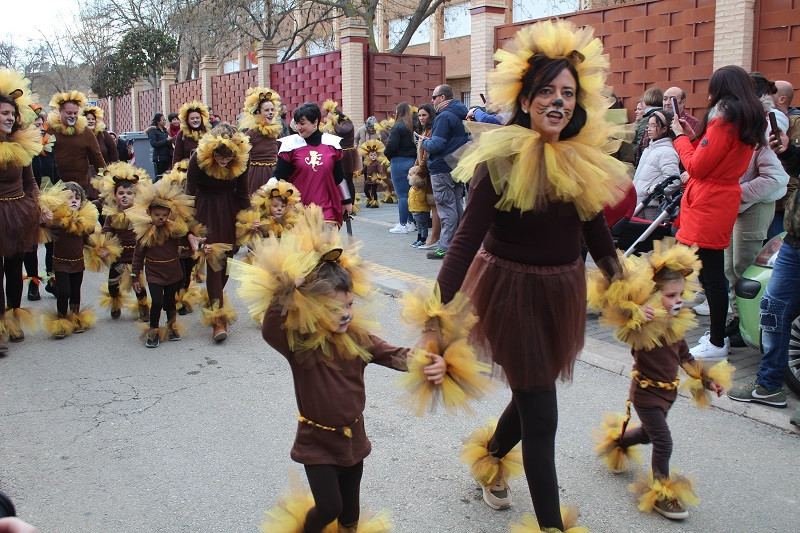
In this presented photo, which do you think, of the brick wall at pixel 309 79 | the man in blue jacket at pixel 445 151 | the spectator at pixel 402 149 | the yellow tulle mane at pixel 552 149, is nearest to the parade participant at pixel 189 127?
the man in blue jacket at pixel 445 151

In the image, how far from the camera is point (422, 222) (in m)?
11.8

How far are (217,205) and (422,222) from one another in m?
4.96

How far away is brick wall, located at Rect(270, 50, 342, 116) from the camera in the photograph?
22.2m

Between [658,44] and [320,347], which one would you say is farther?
[658,44]

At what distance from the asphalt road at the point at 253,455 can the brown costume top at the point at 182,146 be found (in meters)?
3.48

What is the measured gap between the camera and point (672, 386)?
152 inches

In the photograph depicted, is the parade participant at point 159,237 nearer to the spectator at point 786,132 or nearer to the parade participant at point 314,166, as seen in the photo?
the parade participant at point 314,166

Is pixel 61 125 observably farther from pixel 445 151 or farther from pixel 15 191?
pixel 445 151

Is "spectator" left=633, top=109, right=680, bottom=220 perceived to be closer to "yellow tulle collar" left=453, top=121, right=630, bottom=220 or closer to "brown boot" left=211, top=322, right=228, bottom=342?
"brown boot" left=211, top=322, right=228, bottom=342

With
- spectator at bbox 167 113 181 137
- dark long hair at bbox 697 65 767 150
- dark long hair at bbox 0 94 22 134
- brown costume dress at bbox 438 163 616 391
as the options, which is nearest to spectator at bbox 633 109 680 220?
dark long hair at bbox 697 65 767 150

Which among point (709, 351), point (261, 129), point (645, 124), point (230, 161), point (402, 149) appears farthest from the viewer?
point (402, 149)

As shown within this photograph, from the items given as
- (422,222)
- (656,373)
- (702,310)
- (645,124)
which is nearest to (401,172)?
(422,222)

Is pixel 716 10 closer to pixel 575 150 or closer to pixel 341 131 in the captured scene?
pixel 341 131

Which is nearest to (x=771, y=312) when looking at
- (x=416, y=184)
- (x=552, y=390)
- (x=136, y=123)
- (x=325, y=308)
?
(x=552, y=390)
